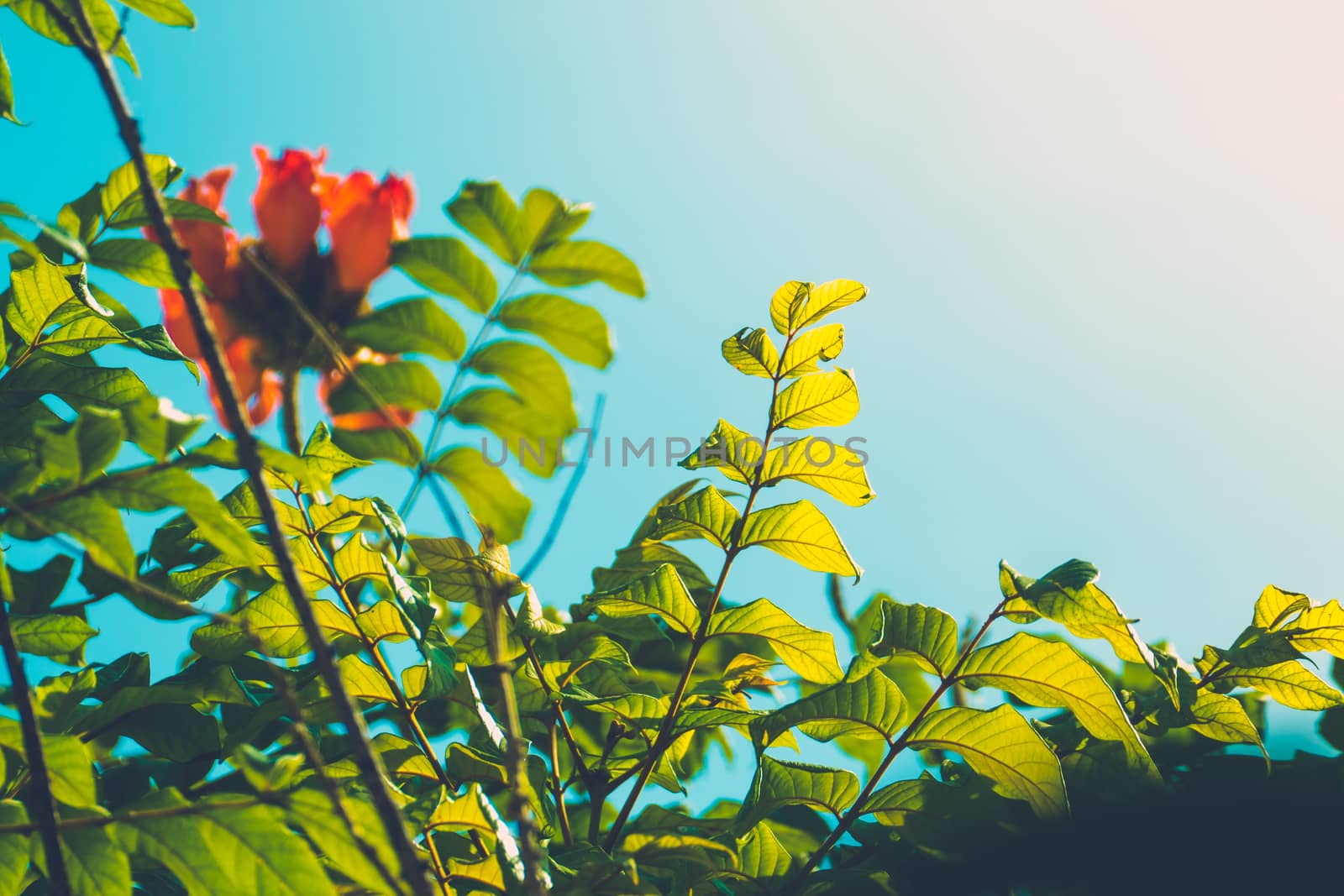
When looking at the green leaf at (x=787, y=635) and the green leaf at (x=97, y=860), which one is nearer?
the green leaf at (x=97, y=860)

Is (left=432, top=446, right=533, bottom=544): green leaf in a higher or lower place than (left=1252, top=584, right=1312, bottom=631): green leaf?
higher

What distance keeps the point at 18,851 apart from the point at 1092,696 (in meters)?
1.12

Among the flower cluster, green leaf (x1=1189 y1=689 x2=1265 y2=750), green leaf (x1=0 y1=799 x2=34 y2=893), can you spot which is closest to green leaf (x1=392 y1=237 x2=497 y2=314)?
the flower cluster

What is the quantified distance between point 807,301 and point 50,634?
1.01 metres

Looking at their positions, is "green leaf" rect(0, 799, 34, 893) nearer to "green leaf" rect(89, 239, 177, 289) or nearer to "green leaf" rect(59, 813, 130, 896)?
"green leaf" rect(59, 813, 130, 896)

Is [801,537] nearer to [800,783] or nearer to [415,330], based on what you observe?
[800,783]

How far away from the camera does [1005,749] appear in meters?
1.09

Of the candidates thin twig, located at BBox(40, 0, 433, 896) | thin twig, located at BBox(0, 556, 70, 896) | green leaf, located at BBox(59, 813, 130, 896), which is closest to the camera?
thin twig, located at BBox(40, 0, 433, 896)

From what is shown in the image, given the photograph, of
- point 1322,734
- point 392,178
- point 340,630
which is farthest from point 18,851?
point 1322,734

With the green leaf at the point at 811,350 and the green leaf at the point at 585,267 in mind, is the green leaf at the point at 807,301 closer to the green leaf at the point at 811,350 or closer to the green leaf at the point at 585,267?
the green leaf at the point at 811,350

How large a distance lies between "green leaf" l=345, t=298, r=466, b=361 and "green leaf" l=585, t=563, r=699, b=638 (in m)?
0.51

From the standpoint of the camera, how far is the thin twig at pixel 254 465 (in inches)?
21.9

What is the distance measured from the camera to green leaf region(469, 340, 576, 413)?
2.60 feet

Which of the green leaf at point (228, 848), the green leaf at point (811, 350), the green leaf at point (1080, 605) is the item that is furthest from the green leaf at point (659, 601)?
the green leaf at point (228, 848)
